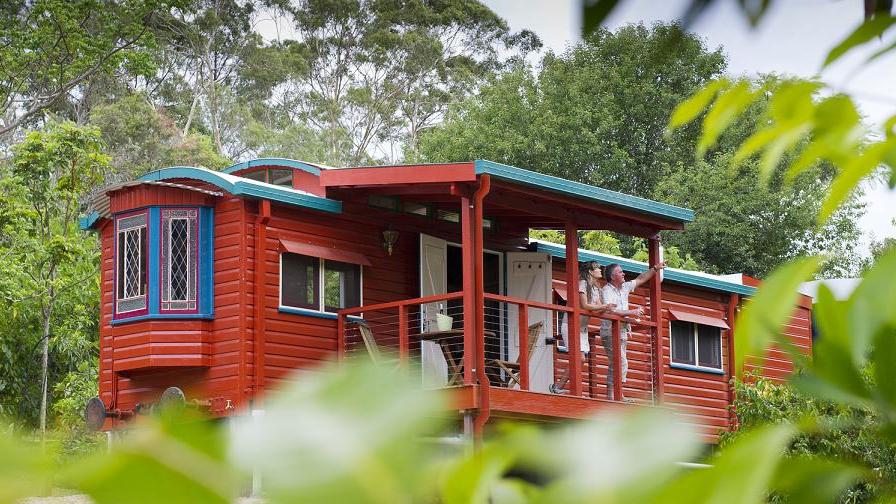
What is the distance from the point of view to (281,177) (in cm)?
1352

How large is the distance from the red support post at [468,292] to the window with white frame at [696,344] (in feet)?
18.6

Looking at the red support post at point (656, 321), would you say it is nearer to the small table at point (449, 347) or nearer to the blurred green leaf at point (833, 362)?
the small table at point (449, 347)

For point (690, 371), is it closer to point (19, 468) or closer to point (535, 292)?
point (535, 292)

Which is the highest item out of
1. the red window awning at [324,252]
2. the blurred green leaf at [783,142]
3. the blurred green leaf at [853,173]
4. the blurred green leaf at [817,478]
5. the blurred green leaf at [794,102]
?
the red window awning at [324,252]

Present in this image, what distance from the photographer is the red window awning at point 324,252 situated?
1207cm

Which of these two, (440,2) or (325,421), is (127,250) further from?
(440,2)

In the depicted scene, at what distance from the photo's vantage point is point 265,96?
42469 mm

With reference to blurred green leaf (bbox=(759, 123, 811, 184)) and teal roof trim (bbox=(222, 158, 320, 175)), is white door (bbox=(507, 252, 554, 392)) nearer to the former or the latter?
teal roof trim (bbox=(222, 158, 320, 175))

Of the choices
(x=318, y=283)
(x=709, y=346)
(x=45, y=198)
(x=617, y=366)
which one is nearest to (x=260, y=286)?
(x=318, y=283)

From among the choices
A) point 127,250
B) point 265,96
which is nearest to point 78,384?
point 127,250

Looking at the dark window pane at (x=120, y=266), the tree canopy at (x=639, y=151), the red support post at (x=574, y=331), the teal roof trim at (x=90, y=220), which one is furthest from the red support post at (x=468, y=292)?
the tree canopy at (x=639, y=151)

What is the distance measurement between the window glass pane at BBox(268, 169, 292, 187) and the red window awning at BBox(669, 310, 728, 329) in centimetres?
564

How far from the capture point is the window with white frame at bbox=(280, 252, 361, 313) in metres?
12.2

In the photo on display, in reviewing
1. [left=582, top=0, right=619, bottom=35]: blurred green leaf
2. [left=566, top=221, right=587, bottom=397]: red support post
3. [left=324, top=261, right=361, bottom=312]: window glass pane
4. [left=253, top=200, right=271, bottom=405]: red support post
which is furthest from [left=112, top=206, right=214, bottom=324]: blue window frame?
[left=582, top=0, right=619, bottom=35]: blurred green leaf
